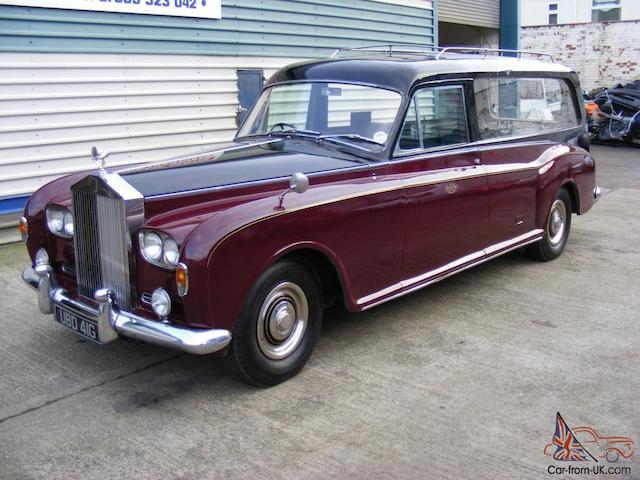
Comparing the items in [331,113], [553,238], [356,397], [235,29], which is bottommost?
[356,397]

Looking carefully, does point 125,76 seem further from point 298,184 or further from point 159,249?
point 159,249

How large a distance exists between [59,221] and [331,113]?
196 cm

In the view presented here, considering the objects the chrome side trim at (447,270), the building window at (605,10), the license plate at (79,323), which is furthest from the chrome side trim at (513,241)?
the building window at (605,10)

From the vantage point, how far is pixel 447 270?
4723mm

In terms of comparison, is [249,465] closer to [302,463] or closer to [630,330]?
[302,463]

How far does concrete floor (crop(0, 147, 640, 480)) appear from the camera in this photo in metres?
2.96

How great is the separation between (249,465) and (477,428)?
114 centimetres

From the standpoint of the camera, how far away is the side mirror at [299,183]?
11.9 feet

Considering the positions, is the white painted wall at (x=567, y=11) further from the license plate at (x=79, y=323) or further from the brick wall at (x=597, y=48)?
the license plate at (x=79, y=323)

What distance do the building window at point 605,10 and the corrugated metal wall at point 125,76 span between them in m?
18.6

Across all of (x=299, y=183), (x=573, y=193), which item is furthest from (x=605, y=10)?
(x=299, y=183)

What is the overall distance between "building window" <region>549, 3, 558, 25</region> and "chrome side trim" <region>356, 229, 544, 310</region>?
890 inches

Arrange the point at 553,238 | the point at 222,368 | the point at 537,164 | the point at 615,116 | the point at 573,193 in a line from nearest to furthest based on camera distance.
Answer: the point at 222,368 < the point at 537,164 < the point at 553,238 < the point at 573,193 < the point at 615,116

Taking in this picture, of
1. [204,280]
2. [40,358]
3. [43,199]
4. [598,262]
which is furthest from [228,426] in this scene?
[598,262]
